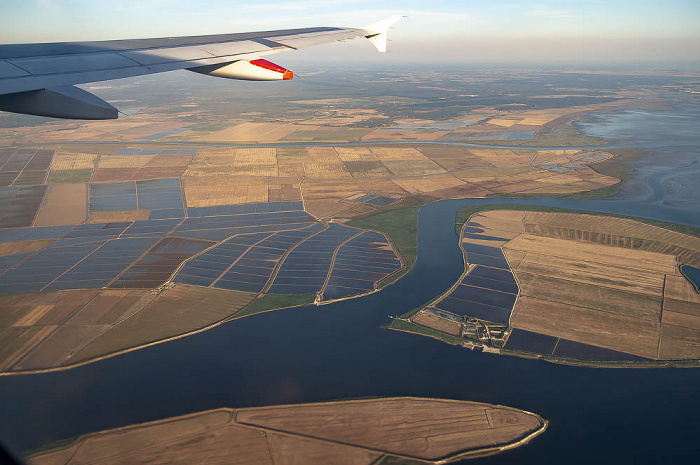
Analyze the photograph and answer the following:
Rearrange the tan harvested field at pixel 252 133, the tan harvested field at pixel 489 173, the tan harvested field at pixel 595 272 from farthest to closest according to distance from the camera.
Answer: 1. the tan harvested field at pixel 252 133
2. the tan harvested field at pixel 489 173
3. the tan harvested field at pixel 595 272

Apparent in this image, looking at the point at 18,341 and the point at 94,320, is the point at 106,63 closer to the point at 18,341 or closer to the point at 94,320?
the point at 94,320

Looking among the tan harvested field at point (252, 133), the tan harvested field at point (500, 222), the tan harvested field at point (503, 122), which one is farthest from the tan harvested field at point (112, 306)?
the tan harvested field at point (503, 122)

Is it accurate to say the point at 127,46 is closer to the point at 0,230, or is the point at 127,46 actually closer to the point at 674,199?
the point at 0,230

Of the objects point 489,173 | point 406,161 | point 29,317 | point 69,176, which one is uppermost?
point 406,161

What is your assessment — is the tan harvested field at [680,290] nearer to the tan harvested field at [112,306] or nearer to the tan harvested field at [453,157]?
the tan harvested field at [112,306]

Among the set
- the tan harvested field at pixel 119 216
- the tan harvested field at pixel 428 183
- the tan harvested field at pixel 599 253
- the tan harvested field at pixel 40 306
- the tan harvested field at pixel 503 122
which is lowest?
the tan harvested field at pixel 40 306

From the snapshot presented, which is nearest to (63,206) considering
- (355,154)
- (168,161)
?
(168,161)

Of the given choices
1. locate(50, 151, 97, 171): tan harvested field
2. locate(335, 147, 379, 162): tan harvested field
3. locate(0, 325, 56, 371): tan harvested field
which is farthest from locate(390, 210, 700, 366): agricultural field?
locate(50, 151, 97, 171): tan harvested field
